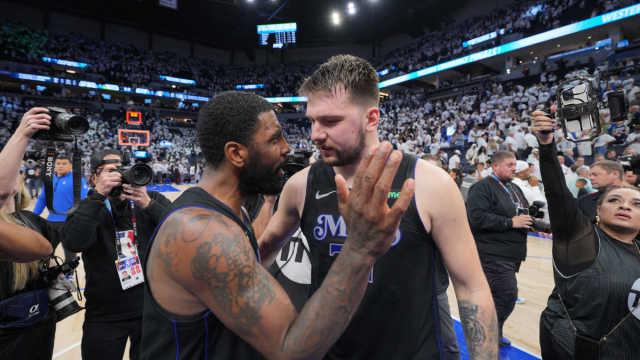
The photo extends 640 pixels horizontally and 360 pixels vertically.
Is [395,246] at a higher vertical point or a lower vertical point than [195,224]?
lower

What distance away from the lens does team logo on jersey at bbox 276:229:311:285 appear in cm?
217

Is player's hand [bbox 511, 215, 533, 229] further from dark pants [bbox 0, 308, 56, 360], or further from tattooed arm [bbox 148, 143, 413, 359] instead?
dark pants [bbox 0, 308, 56, 360]

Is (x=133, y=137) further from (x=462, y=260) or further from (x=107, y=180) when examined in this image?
(x=462, y=260)

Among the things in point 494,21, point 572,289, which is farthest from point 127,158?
point 494,21

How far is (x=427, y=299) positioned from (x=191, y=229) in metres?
1.05

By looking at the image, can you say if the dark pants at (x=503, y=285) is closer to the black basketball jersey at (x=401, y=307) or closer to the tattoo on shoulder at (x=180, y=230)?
the black basketball jersey at (x=401, y=307)

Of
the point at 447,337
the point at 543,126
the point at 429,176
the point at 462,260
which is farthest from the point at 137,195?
the point at 543,126

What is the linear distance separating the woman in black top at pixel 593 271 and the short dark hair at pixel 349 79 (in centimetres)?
103

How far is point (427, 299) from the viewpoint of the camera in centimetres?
140

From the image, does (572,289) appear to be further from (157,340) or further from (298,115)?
(298,115)

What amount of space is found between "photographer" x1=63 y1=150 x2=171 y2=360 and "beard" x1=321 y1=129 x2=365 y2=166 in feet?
4.14

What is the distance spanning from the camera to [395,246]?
1.38 m

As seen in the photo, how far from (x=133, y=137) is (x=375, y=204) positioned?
14.8 metres

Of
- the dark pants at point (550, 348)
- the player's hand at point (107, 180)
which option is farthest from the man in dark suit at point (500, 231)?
the player's hand at point (107, 180)
